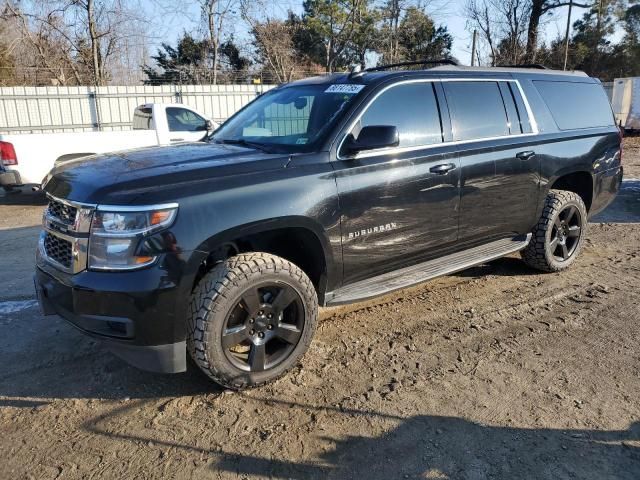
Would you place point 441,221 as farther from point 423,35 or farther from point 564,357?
point 423,35

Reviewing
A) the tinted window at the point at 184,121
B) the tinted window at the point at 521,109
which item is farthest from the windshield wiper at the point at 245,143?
the tinted window at the point at 184,121

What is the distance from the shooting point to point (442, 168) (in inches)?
159

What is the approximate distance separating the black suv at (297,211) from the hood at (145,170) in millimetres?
14

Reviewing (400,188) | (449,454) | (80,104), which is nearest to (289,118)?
(400,188)

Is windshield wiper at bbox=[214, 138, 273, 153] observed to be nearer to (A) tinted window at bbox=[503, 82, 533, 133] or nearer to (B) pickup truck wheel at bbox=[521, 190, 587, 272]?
(A) tinted window at bbox=[503, 82, 533, 133]

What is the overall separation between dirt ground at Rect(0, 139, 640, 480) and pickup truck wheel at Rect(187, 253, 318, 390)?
186 millimetres

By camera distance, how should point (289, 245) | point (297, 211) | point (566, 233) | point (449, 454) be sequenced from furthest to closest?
point (566, 233) < point (289, 245) < point (297, 211) < point (449, 454)

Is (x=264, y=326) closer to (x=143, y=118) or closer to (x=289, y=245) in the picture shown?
(x=289, y=245)

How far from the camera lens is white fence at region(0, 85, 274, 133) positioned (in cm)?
1503

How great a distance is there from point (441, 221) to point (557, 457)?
1954 millimetres

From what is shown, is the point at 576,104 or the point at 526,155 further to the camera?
the point at 576,104

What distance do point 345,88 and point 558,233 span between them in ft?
9.32

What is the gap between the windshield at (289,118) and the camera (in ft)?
12.2

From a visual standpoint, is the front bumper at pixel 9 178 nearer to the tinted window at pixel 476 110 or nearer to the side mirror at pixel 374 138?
the side mirror at pixel 374 138
